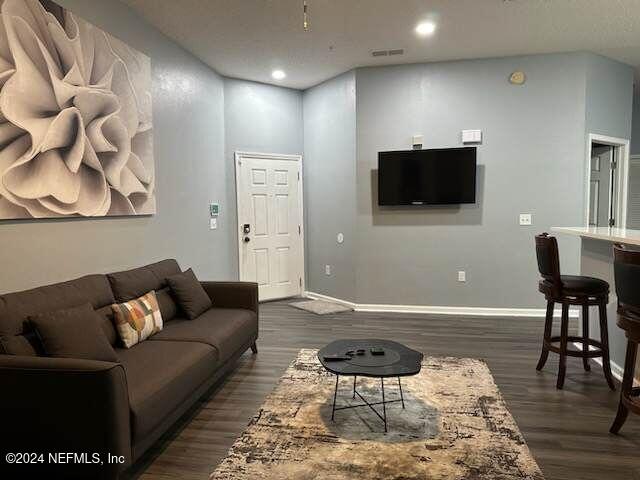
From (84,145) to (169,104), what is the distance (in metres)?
1.36

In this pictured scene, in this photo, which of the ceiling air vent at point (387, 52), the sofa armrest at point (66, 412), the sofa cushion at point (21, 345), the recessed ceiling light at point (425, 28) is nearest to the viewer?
the sofa armrest at point (66, 412)

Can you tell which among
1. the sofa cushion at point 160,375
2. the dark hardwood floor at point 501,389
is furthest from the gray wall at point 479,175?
the sofa cushion at point 160,375

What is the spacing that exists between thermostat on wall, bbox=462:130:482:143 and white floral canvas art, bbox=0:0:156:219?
354 cm

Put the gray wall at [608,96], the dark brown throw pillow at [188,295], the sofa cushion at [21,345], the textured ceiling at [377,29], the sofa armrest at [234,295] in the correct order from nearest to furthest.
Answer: the sofa cushion at [21,345] → the dark brown throw pillow at [188,295] → the textured ceiling at [377,29] → the sofa armrest at [234,295] → the gray wall at [608,96]

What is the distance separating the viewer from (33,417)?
1.86 metres

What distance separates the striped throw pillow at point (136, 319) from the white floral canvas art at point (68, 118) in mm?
758

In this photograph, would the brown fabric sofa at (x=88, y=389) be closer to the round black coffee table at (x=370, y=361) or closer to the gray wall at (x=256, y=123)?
the round black coffee table at (x=370, y=361)

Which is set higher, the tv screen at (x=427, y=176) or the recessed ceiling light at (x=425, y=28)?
the recessed ceiling light at (x=425, y=28)

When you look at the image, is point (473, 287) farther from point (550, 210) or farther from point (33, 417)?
point (33, 417)

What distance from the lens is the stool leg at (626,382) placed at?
2.31m

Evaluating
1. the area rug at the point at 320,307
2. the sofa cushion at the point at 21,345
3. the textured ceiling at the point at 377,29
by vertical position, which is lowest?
the area rug at the point at 320,307

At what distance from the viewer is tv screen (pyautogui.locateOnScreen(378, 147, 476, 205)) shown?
4973mm

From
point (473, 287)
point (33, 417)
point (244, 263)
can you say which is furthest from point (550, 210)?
point (33, 417)

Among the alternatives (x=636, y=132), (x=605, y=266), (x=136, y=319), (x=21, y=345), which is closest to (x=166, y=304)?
(x=136, y=319)
